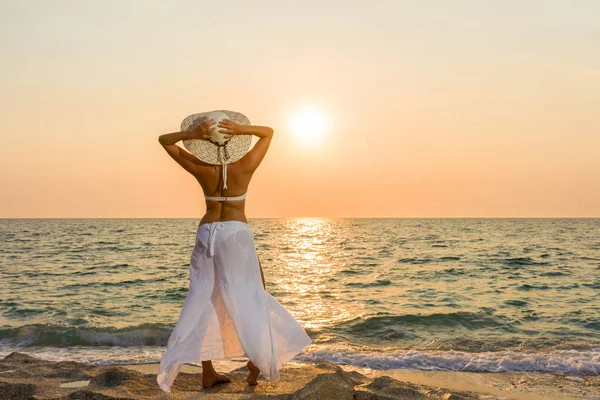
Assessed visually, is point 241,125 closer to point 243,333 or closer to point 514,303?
point 243,333

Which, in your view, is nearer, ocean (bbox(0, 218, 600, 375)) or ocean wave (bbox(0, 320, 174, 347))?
ocean (bbox(0, 218, 600, 375))

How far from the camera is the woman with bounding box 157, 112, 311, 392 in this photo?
17.0 ft

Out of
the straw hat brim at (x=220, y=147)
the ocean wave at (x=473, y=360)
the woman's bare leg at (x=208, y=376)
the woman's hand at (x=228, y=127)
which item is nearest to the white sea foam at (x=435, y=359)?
the ocean wave at (x=473, y=360)

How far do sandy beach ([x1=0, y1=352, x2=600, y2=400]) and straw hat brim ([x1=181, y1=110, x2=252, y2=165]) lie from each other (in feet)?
6.95

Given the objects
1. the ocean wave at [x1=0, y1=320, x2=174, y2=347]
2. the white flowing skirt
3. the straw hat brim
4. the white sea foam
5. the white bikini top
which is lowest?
the ocean wave at [x1=0, y1=320, x2=174, y2=347]

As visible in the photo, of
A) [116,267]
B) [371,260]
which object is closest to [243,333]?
[116,267]

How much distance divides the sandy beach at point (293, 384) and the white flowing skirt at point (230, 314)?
0.36 meters

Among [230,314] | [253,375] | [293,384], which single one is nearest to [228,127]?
[230,314]

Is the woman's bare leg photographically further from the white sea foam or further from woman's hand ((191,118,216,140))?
the white sea foam

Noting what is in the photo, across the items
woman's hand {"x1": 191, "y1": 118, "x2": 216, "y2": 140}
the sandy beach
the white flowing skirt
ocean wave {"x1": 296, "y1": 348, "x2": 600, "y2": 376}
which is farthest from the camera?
ocean wave {"x1": 296, "y1": 348, "x2": 600, "y2": 376}

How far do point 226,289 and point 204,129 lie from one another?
4.81 ft

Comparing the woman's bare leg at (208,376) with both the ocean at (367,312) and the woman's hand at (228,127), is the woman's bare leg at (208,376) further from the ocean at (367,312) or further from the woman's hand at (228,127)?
the ocean at (367,312)

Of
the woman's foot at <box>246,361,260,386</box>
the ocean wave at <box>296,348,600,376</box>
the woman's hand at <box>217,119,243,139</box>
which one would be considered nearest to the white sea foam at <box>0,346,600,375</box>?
the ocean wave at <box>296,348,600,376</box>

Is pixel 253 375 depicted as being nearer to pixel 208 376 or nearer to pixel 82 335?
pixel 208 376
